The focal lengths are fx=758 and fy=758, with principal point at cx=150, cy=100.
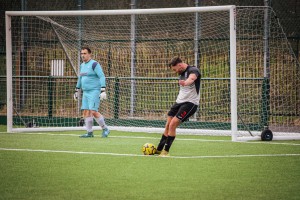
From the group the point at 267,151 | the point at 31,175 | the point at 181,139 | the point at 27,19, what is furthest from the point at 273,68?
the point at 31,175

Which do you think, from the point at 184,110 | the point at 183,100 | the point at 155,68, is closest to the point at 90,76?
the point at 155,68

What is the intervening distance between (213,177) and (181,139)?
22.4 ft

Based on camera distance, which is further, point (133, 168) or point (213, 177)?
point (133, 168)

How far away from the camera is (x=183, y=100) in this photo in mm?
13328

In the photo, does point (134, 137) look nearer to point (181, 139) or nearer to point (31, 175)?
point (181, 139)

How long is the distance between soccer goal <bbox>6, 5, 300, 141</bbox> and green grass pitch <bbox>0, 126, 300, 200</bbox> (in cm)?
229

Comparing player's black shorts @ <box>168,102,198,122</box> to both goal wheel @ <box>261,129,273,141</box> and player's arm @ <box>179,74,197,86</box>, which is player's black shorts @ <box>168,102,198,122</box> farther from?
goal wheel @ <box>261,129,273,141</box>

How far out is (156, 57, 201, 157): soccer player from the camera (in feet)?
42.8

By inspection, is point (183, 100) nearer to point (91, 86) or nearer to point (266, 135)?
point (266, 135)

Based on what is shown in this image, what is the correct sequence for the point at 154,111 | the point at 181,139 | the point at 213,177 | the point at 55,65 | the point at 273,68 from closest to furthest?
1. the point at 213,177
2. the point at 181,139
3. the point at 273,68
4. the point at 154,111
5. the point at 55,65

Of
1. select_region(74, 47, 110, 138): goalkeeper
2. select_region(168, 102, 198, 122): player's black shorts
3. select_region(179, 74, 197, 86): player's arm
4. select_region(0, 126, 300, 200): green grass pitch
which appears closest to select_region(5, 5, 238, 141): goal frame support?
select_region(0, 126, 300, 200): green grass pitch

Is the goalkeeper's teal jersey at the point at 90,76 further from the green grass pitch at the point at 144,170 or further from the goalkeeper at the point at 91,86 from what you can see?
the green grass pitch at the point at 144,170

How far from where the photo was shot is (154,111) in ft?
65.0

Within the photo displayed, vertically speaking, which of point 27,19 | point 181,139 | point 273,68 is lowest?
point 181,139
